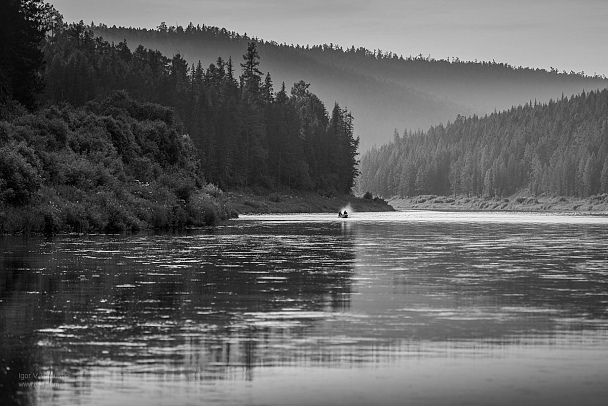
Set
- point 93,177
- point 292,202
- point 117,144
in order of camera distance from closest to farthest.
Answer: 1. point 93,177
2. point 117,144
3. point 292,202

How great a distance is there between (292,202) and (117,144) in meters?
72.4

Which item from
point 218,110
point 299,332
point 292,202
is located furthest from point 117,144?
point 218,110

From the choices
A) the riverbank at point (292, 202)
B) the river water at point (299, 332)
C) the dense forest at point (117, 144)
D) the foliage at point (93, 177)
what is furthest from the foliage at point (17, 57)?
the river water at point (299, 332)

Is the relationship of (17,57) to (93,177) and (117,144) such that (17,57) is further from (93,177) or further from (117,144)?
(93,177)

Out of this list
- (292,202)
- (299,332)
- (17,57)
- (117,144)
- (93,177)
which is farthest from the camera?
(292,202)

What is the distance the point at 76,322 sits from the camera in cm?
Answer: 1944

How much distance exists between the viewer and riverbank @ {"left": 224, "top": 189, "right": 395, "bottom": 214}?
138875 mm

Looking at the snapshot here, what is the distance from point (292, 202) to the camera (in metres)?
155

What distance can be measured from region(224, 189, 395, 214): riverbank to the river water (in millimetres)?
95452

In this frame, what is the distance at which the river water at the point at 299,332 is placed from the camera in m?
13.3

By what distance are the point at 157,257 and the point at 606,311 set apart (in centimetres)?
1990

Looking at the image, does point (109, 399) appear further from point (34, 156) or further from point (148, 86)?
point (148, 86)

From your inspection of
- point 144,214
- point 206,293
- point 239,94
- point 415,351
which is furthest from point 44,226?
point 239,94

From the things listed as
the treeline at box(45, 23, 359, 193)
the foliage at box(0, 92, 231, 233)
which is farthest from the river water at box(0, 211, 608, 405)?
the treeline at box(45, 23, 359, 193)
